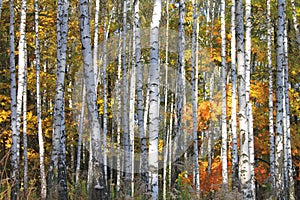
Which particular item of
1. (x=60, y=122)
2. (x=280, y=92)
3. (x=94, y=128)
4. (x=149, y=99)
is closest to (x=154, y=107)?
(x=94, y=128)

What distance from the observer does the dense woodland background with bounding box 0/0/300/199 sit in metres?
7.52

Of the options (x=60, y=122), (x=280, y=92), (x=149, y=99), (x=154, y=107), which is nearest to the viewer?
(x=154, y=107)

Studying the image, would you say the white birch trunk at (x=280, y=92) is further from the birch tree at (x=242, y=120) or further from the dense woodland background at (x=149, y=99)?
the birch tree at (x=242, y=120)

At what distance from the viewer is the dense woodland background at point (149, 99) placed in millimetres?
7523

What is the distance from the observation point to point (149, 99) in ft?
27.2

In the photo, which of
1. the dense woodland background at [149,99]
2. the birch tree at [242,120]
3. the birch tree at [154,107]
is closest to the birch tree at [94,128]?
the dense woodland background at [149,99]

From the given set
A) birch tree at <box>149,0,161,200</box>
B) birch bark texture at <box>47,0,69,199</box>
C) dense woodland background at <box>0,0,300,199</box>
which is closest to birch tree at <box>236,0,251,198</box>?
dense woodland background at <box>0,0,300,199</box>

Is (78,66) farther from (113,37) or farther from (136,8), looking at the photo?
(136,8)

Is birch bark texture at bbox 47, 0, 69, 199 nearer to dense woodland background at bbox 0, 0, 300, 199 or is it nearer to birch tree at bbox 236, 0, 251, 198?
dense woodland background at bbox 0, 0, 300, 199

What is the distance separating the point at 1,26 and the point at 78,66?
13.4 feet

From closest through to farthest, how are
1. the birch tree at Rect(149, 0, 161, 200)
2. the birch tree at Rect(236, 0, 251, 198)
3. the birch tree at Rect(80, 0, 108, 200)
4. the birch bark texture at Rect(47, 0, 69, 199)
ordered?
1. the birch tree at Rect(80, 0, 108, 200)
2. the birch tree at Rect(149, 0, 161, 200)
3. the birch tree at Rect(236, 0, 251, 198)
4. the birch bark texture at Rect(47, 0, 69, 199)

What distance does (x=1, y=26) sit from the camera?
15.4 m

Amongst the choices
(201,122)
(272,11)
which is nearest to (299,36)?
(272,11)

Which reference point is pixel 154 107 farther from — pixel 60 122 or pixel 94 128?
pixel 60 122
